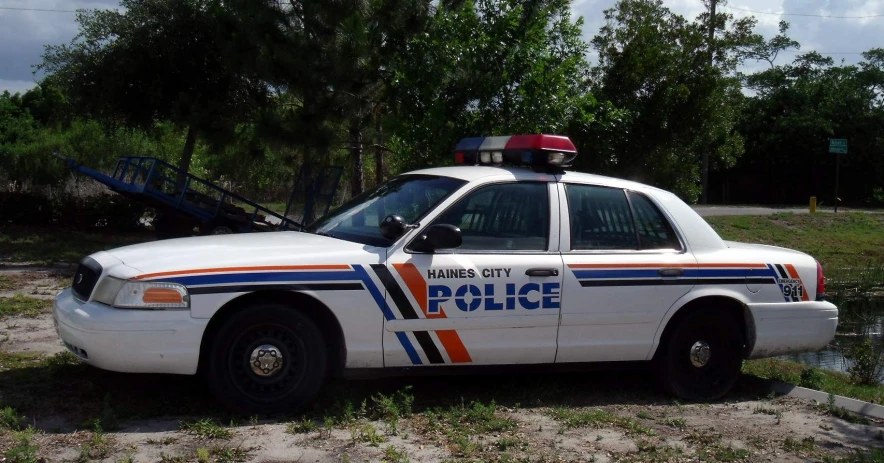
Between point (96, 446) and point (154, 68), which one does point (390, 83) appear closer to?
point (154, 68)

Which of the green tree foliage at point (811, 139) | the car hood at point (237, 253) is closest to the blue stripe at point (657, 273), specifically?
the car hood at point (237, 253)

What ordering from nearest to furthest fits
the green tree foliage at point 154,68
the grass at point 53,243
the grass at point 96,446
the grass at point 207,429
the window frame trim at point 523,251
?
the grass at point 96,446, the grass at point 207,429, the window frame trim at point 523,251, the grass at point 53,243, the green tree foliage at point 154,68

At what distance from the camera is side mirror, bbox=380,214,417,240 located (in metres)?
5.51

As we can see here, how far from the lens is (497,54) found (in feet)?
39.3

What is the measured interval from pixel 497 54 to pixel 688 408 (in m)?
6.89

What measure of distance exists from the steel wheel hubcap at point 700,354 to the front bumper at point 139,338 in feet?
10.9

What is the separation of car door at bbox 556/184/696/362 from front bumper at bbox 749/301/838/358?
2.16 ft

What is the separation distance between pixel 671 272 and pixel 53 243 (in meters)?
A: 13.0

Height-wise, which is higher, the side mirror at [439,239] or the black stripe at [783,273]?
the side mirror at [439,239]

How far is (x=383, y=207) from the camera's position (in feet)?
20.3

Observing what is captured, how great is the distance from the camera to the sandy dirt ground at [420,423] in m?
4.77

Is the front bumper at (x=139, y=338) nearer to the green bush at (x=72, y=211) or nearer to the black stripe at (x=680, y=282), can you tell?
the black stripe at (x=680, y=282)

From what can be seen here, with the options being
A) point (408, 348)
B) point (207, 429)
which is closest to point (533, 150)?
point (408, 348)

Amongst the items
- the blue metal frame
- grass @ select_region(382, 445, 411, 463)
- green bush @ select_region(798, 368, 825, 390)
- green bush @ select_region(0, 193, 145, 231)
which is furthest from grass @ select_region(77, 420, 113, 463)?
green bush @ select_region(0, 193, 145, 231)
